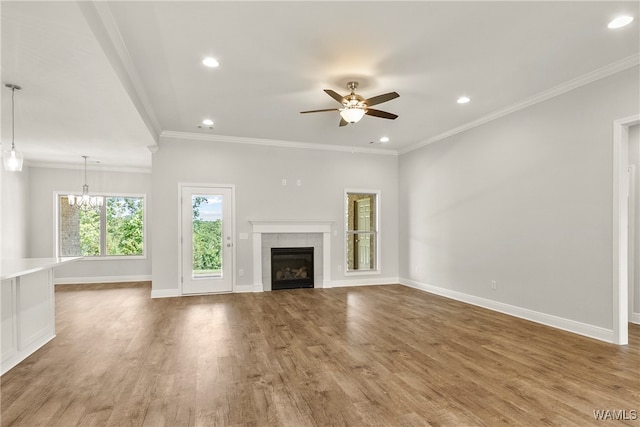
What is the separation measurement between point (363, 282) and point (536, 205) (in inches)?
148

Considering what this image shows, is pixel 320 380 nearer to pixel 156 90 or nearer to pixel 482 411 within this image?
pixel 482 411

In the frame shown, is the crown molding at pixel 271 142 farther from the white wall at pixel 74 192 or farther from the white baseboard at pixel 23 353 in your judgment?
the white baseboard at pixel 23 353

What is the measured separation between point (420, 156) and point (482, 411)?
5.33 m

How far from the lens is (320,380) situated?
280 centimetres

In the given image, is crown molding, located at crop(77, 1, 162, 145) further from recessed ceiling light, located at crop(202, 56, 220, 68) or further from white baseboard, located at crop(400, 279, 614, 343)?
white baseboard, located at crop(400, 279, 614, 343)

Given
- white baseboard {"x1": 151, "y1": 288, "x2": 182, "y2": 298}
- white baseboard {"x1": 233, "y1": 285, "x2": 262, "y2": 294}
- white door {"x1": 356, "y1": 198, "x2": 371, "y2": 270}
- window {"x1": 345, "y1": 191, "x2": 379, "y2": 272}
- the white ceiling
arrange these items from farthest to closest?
white door {"x1": 356, "y1": 198, "x2": 371, "y2": 270}, window {"x1": 345, "y1": 191, "x2": 379, "y2": 272}, white baseboard {"x1": 233, "y1": 285, "x2": 262, "y2": 294}, white baseboard {"x1": 151, "y1": 288, "x2": 182, "y2": 298}, the white ceiling

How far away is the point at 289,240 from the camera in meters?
6.87

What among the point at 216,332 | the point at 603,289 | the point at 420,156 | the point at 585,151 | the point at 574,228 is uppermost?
the point at 420,156

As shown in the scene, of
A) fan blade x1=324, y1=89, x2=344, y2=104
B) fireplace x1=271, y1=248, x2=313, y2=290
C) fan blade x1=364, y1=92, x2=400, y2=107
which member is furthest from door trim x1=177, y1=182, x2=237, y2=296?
fan blade x1=364, y1=92, x2=400, y2=107

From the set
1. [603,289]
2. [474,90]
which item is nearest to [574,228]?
[603,289]

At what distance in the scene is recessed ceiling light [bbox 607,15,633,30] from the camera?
2779mm

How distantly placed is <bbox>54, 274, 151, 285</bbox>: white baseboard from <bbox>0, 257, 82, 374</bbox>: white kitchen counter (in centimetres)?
432

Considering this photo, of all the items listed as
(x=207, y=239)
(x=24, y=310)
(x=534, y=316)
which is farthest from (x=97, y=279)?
(x=534, y=316)

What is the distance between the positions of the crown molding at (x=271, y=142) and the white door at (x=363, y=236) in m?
1.13
